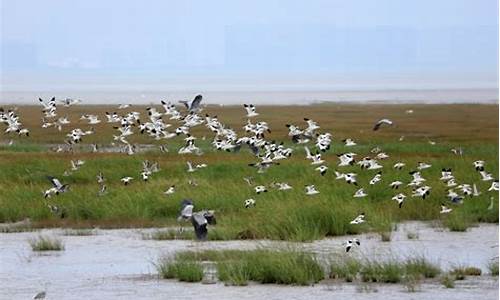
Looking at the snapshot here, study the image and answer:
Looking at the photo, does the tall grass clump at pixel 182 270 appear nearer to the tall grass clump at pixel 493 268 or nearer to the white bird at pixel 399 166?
the tall grass clump at pixel 493 268

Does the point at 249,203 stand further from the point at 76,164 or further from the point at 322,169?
the point at 76,164

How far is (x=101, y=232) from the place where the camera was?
904 inches

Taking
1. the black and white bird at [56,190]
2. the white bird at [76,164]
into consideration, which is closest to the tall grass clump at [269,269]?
the black and white bird at [56,190]

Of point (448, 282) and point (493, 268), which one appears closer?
point (448, 282)

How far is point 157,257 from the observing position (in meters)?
19.7

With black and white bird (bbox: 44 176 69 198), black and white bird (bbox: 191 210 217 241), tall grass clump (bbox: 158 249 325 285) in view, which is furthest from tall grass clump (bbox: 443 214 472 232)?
black and white bird (bbox: 44 176 69 198)

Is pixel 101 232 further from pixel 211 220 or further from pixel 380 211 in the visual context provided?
pixel 380 211

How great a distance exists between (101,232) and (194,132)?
25.3 meters

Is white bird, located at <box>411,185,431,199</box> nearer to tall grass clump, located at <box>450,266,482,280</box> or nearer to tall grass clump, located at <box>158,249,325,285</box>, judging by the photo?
tall grass clump, located at <box>450,266,482,280</box>

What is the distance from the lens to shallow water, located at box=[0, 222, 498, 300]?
1661 cm

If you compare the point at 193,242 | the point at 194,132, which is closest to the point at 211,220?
the point at 193,242

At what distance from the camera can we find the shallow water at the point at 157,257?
16.6 m

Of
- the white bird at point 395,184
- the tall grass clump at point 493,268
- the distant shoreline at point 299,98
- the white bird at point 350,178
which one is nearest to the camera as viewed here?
the tall grass clump at point 493,268

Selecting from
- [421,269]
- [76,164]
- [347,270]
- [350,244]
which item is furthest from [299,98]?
[347,270]
